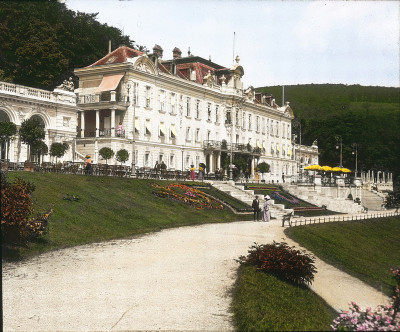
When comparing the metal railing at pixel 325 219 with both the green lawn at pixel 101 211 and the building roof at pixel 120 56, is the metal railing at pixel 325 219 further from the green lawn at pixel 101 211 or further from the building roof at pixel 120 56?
the building roof at pixel 120 56

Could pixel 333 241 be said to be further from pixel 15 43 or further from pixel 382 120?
pixel 382 120

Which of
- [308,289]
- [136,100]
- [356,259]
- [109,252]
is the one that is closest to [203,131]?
[136,100]

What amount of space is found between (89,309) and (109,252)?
6.79 m

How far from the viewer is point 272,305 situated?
12055mm

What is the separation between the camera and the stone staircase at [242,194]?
4259 centimetres

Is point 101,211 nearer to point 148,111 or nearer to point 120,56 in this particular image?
point 148,111

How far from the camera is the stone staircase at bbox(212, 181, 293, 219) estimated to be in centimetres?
4259

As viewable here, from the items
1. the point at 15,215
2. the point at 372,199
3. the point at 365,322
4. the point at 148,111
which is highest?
the point at 148,111

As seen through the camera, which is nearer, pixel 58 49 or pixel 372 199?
pixel 58 49

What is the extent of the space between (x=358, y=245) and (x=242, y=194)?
16.3 m

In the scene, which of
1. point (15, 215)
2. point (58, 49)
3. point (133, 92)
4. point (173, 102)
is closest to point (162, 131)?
point (173, 102)

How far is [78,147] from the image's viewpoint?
2131 inches

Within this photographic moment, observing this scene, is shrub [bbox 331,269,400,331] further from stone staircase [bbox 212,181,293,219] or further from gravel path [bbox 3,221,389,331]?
stone staircase [bbox 212,181,293,219]

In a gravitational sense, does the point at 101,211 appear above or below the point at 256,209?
above
